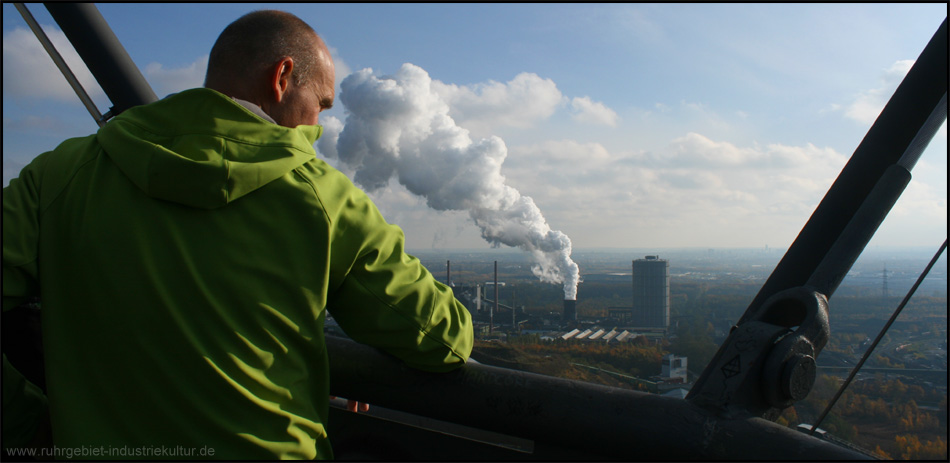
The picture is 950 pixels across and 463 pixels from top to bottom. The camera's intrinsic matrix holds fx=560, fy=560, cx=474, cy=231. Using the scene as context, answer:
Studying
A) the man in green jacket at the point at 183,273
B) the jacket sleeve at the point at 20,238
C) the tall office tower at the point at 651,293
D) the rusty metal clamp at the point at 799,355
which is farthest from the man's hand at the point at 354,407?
the tall office tower at the point at 651,293

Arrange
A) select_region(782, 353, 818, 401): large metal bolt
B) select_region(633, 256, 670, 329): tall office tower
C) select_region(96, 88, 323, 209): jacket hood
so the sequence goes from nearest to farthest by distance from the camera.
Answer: select_region(96, 88, 323, 209): jacket hood
select_region(782, 353, 818, 401): large metal bolt
select_region(633, 256, 670, 329): tall office tower

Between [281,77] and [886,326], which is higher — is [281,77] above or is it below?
above

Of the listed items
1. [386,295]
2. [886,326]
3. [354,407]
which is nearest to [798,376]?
[886,326]

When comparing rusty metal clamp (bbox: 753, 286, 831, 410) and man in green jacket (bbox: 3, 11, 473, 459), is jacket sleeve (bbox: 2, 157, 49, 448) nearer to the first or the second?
man in green jacket (bbox: 3, 11, 473, 459)

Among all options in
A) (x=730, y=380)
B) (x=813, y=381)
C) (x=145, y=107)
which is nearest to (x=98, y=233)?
(x=145, y=107)

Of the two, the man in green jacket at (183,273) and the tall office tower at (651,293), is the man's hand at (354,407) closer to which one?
the man in green jacket at (183,273)

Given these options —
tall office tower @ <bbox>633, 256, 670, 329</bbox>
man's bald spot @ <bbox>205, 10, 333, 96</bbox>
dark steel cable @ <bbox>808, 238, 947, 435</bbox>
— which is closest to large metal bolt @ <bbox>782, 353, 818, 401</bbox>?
dark steel cable @ <bbox>808, 238, 947, 435</bbox>

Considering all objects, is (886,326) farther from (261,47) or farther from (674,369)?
(261,47)
